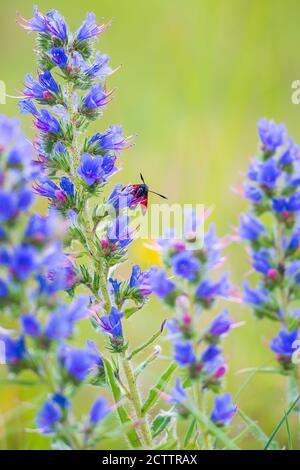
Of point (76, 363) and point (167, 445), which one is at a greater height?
point (76, 363)

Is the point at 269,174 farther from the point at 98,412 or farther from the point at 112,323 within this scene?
the point at 98,412

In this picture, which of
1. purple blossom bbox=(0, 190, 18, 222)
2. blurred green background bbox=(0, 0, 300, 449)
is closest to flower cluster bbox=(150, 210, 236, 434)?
purple blossom bbox=(0, 190, 18, 222)

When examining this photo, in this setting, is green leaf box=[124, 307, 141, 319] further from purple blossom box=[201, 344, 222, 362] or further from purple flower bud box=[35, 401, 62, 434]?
purple flower bud box=[35, 401, 62, 434]

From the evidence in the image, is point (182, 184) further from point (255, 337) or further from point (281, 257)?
point (281, 257)

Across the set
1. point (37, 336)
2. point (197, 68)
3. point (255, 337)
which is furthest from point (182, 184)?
point (37, 336)

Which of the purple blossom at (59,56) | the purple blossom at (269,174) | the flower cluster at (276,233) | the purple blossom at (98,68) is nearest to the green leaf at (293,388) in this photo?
the flower cluster at (276,233)

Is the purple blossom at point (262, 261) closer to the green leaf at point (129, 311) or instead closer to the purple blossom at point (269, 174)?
the purple blossom at point (269, 174)

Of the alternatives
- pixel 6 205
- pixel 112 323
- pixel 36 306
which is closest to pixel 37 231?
pixel 6 205
